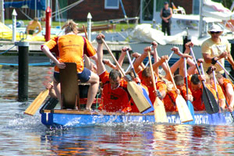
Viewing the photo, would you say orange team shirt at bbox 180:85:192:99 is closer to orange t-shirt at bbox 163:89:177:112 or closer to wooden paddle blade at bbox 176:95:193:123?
orange t-shirt at bbox 163:89:177:112

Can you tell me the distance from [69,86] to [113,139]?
41.5 inches

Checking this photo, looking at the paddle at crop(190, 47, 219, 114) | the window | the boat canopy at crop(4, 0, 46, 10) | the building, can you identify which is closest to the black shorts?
the paddle at crop(190, 47, 219, 114)

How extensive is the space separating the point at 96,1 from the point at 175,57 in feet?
44.8

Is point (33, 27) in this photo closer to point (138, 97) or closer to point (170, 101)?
point (170, 101)

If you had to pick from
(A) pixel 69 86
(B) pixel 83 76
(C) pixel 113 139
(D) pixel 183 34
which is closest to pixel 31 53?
(D) pixel 183 34

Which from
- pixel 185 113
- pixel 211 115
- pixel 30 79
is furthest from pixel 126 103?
pixel 30 79

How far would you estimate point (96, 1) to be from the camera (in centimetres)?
3197

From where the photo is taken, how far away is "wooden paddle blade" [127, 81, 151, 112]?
8828mm

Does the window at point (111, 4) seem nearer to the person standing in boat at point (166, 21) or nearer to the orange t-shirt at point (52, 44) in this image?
the person standing in boat at point (166, 21)

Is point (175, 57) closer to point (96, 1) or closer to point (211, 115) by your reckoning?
point (211, 115)

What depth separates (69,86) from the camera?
8.35 meters

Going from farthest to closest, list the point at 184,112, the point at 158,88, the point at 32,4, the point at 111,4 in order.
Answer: the point at 111,4
the point at 32,4
the point at 158,88
the point at 184,112

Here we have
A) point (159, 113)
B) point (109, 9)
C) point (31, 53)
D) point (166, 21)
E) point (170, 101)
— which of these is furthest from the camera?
point (109, 9)

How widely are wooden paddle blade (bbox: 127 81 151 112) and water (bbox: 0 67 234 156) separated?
1.14 feet
